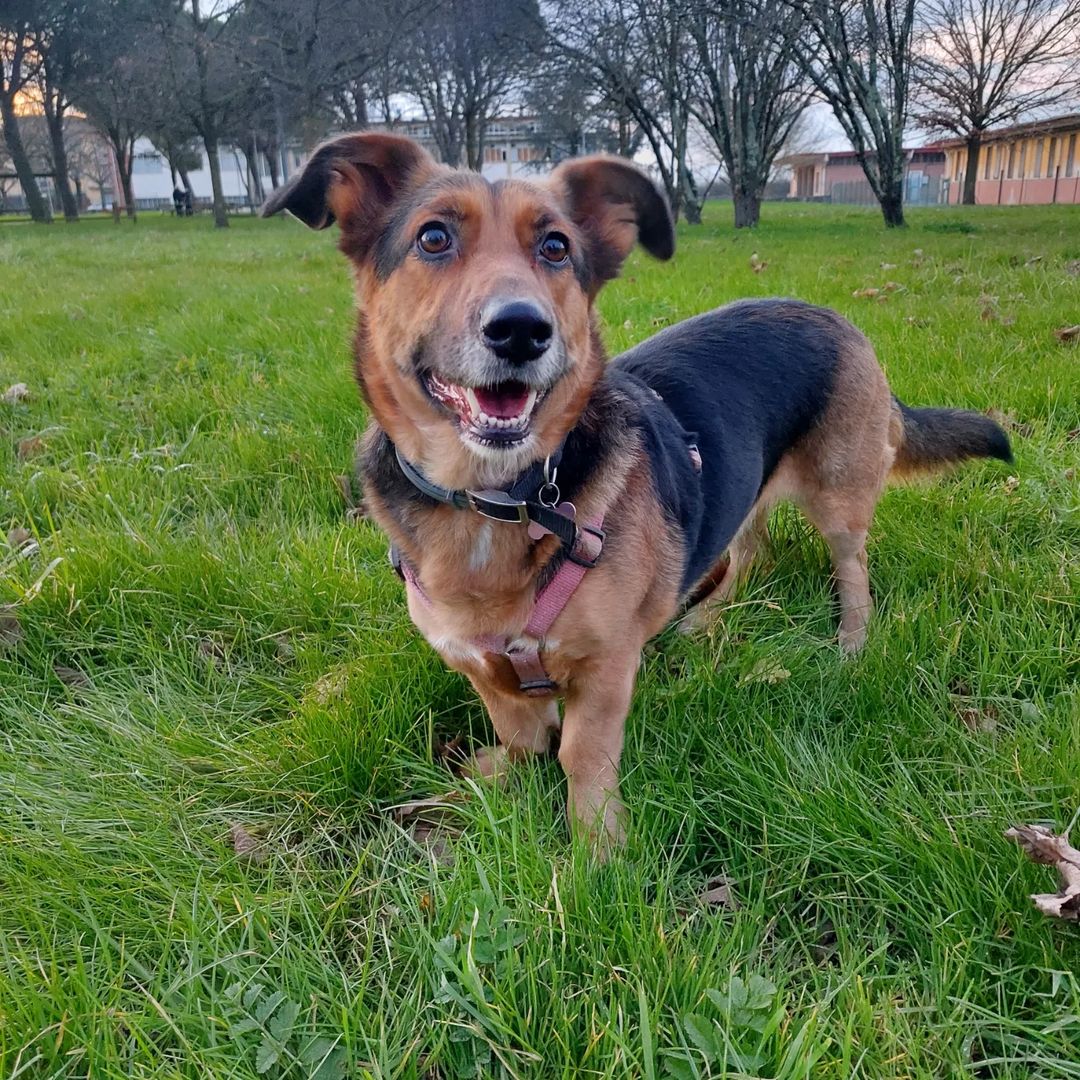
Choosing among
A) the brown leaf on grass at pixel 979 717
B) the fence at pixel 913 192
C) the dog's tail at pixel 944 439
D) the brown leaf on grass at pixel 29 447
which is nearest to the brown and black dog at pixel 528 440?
the brown leaf on grass at pixel 979 717

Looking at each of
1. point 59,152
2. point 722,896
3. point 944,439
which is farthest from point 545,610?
point 59,152

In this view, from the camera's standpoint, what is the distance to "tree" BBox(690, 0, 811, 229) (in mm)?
17828

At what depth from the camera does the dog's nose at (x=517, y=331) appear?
1903 mm

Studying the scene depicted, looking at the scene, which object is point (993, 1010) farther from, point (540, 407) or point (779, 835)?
point (540, 407)

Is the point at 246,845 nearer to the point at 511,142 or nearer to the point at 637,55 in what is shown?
the point at 637,55

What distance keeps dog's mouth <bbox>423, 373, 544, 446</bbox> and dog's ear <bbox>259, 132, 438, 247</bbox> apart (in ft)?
2.45

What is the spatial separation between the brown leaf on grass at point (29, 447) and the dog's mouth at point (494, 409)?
3.32m

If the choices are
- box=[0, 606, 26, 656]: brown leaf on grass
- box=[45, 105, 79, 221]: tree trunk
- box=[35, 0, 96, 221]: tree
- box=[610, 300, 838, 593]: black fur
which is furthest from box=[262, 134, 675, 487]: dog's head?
box=[45, 105, 79, 221]: tree trunk

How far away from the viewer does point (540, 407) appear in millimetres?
2139

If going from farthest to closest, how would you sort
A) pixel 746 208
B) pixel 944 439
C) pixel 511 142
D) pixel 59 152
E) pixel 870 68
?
pixel 511 142 < pixel 59 152 < pixel 746 208 < pixel 870 68 < pixel 944 439

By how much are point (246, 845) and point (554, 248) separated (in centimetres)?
180

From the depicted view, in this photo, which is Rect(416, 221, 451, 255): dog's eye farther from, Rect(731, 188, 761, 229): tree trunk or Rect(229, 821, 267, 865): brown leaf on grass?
Rect(731, 188, 761, 229): tree trunk

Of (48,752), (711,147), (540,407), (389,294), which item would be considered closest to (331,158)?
(389,294)

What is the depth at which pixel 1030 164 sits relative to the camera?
45.5 m
